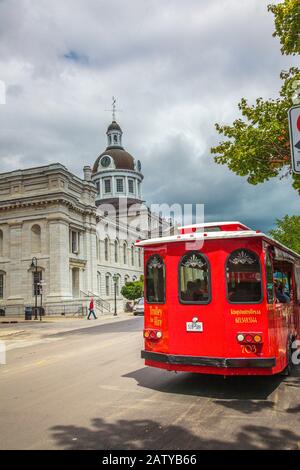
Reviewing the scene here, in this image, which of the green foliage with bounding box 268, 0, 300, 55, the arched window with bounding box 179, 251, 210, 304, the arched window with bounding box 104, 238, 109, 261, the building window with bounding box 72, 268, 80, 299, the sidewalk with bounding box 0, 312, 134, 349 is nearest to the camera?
the arched window with bounding box 179, 251, 210, 304

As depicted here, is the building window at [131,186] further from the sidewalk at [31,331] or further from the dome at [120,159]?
the sidewalk at [31,331]

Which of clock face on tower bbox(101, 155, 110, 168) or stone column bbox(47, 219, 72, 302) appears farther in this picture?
clock face on tower bbox(101, 155, 110, 168)

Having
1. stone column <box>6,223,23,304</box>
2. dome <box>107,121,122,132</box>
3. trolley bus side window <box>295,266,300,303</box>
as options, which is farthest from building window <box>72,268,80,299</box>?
dome <box>107,121,122,132</box>

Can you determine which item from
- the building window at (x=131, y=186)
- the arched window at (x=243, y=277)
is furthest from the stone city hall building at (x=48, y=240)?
the arched window at (x=243, y=277)

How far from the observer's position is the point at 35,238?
4709 centimetres

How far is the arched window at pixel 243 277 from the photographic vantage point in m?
7.53

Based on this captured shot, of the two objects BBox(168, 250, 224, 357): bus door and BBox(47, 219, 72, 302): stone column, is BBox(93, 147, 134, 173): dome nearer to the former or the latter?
BBox(47, 219, 72, 302): stone column

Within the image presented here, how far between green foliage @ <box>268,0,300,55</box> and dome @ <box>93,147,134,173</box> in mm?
76947

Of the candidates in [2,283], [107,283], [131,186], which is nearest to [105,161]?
[131,186]

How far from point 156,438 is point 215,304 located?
9.44 feet

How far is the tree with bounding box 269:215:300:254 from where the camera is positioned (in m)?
53.3

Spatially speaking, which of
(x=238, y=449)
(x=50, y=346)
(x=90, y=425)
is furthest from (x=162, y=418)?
(x=50, y=346)

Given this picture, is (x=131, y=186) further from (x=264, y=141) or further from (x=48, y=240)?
(x=264, y=141)

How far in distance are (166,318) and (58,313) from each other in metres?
36.6
